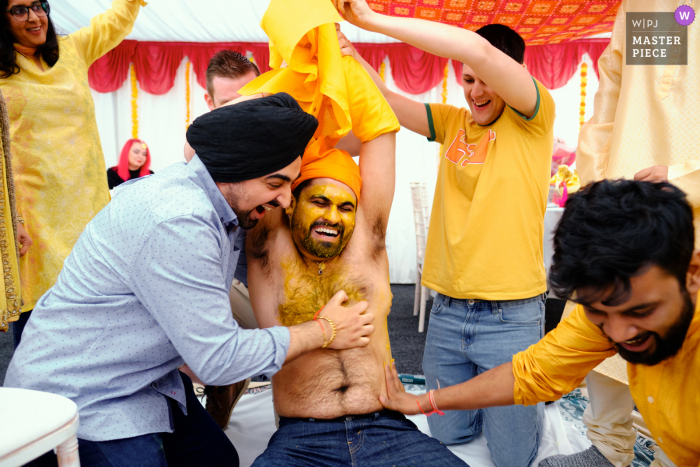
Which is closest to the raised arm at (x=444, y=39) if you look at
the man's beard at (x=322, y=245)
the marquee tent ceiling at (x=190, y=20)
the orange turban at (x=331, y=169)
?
the orange turban at (x=331, y=169)

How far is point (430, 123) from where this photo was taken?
235cm

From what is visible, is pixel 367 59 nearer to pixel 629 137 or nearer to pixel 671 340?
pixel 629 137

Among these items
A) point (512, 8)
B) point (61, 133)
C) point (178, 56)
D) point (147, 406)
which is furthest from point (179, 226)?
point (178, 56)

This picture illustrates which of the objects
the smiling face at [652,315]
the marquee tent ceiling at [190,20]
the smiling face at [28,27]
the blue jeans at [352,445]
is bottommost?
the blue jeans at [352,445]

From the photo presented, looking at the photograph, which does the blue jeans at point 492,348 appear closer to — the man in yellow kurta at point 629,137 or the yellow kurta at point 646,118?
the man in yellow kurta at point 629,137

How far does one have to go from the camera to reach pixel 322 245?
182 centimetres

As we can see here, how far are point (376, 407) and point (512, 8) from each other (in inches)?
84.9

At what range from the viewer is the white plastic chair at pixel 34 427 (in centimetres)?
98

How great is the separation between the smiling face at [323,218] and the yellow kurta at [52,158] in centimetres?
115

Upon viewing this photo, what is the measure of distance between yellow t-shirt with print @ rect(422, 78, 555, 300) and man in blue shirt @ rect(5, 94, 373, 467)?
839mm

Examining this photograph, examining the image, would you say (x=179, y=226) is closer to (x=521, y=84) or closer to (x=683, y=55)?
(x=521, y=84)

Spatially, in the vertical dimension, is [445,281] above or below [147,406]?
above

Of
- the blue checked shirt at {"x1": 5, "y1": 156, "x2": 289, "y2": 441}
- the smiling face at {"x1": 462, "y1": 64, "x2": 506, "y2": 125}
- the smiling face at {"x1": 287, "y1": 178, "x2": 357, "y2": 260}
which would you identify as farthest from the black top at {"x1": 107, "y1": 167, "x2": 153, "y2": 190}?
the smiling face at {"x1": 462, "y1": 64, "x2": 506, "y2": 125}

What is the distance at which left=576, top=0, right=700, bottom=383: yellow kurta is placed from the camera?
184cm
